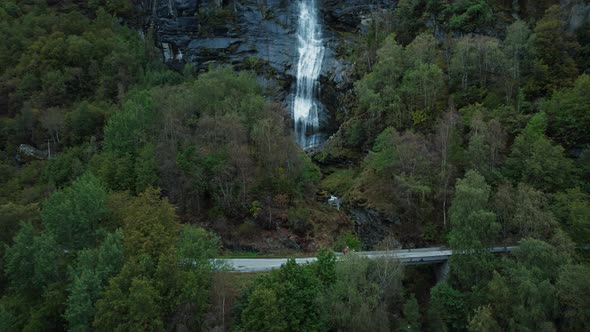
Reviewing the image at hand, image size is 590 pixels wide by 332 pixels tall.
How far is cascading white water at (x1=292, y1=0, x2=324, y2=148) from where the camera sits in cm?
6209

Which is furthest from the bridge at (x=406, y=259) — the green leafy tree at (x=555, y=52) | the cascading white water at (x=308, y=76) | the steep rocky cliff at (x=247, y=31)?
the steep rocky cliff at (x=247, y=31)

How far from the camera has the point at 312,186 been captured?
154 ft

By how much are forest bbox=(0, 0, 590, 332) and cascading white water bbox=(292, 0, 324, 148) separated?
4404 millimetres

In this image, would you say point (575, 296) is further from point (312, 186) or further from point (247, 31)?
point (247, 31)

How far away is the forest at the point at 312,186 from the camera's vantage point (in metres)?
27.7

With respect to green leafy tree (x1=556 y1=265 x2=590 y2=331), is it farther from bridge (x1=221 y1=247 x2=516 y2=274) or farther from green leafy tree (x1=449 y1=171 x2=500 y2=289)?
bridge (x1=221 y1=247 x2=516 y2=274)

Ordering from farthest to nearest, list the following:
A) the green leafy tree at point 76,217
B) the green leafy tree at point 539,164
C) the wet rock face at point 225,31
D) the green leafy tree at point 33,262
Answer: the wet rock face at point 225,31 < the green leafy tree at point 539,164 < the green leafy tree at point 76,217 < the green leafy tree at point 33,262

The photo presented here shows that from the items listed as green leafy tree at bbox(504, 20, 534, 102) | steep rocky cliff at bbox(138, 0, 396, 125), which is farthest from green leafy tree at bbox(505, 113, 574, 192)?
steep rocky cliff at bbox(138, 0, 396, 125)

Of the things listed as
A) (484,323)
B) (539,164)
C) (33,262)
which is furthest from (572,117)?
(33,262)

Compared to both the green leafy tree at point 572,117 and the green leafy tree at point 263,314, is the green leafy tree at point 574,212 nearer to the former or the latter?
the green leafy tree at point 572,117

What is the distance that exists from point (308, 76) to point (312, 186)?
82.3 feet

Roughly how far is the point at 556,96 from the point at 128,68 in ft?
187

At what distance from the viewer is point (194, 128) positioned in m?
45.5

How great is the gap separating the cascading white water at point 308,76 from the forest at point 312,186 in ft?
14.4
